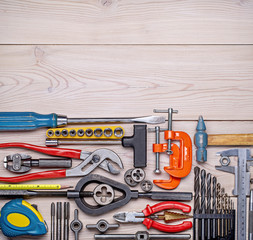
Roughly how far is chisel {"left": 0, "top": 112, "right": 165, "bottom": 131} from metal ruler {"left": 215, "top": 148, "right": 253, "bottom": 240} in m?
0.32

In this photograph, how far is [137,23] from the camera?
134 cm

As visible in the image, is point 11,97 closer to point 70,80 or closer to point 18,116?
point 18,116

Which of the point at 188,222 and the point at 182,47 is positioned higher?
the point at 182,47

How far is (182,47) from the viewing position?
4.38ft

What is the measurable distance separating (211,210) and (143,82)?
0.54 meters

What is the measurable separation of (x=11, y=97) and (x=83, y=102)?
277mm

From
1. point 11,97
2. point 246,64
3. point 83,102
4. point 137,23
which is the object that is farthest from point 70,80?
point 246,64

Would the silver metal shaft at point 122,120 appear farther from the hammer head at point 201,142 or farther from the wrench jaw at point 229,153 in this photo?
the wrench jaw at point 229,153

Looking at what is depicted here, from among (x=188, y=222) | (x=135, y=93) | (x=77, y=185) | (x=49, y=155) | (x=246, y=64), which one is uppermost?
(x=246, y=64)

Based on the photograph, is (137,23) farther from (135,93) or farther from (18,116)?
(18,116)

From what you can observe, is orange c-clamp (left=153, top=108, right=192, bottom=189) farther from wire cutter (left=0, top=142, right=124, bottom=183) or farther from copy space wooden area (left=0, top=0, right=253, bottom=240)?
wire cutter (left=0, top=142, right=124, bottom=183)

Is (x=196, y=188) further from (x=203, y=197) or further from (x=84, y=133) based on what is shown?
(x=84, y=133)

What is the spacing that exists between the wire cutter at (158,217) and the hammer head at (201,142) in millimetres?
188

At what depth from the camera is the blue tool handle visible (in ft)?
4.17
